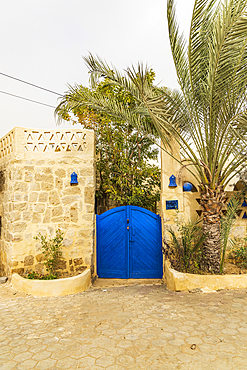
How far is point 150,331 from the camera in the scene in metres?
3.68

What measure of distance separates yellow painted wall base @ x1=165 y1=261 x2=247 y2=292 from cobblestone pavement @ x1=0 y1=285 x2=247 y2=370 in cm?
19

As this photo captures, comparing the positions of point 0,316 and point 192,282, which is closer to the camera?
point 0,316

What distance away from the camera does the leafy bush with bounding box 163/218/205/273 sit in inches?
223

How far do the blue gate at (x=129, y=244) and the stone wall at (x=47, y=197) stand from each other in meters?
0.43

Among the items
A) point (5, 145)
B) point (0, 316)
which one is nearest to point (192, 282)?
point (0, 316)

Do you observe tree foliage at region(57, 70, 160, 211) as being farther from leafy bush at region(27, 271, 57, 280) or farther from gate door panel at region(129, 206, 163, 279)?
leafy bush at region(27, 271, 57, 280)

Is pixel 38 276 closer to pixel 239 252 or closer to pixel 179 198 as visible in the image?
pixel 179 198

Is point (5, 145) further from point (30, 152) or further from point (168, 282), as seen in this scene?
point (168, 282)

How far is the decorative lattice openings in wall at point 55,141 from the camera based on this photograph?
626 cm

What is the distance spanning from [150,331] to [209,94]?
13.4ft

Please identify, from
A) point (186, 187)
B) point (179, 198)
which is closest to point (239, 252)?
point (179, 198)

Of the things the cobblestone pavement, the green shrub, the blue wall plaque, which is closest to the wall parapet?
the blue wall plaque

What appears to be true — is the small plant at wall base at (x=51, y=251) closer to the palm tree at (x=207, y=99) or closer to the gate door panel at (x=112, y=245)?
the gate door panel at (x=112, y=245)

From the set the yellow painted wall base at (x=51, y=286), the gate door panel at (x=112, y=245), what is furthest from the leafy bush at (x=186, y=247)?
the yellow painted wall base at (x=51, y=286)
